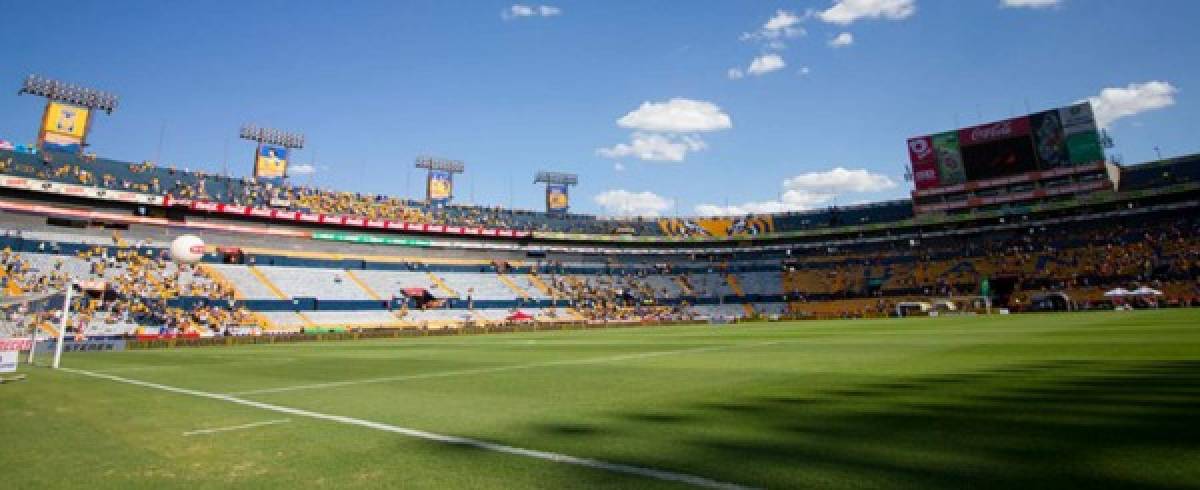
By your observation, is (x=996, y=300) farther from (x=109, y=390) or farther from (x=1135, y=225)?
(x=109, y=390)

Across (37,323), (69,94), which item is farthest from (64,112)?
(37,323)

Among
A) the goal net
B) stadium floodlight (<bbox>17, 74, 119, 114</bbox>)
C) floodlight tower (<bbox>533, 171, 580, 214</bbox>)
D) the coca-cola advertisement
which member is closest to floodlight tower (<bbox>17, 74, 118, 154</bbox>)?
stadium floodlight (<bbox>17, 74, 119, 114</bbox>)

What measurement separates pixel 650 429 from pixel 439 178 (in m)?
69.4

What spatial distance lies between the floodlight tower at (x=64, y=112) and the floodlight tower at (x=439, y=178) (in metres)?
31.0

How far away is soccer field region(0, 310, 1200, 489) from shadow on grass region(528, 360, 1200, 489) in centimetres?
3

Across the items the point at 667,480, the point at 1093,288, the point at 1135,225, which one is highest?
the point at 1135,225

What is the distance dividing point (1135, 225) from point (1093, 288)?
1012cm

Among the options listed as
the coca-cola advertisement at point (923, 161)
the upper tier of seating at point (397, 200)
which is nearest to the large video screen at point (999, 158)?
the coca-cola advertisement at point (923, 161)

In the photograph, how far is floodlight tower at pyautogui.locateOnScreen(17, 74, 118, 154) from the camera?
4544cm

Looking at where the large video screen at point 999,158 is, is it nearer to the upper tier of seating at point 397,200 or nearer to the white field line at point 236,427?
the upper tier of seating at point 397,200

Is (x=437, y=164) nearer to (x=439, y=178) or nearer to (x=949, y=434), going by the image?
(x=439, y=178)

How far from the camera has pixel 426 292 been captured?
5541cm

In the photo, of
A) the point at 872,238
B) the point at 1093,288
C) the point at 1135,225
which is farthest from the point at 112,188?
the point at 1135,225

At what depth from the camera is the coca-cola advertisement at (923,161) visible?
204ft
